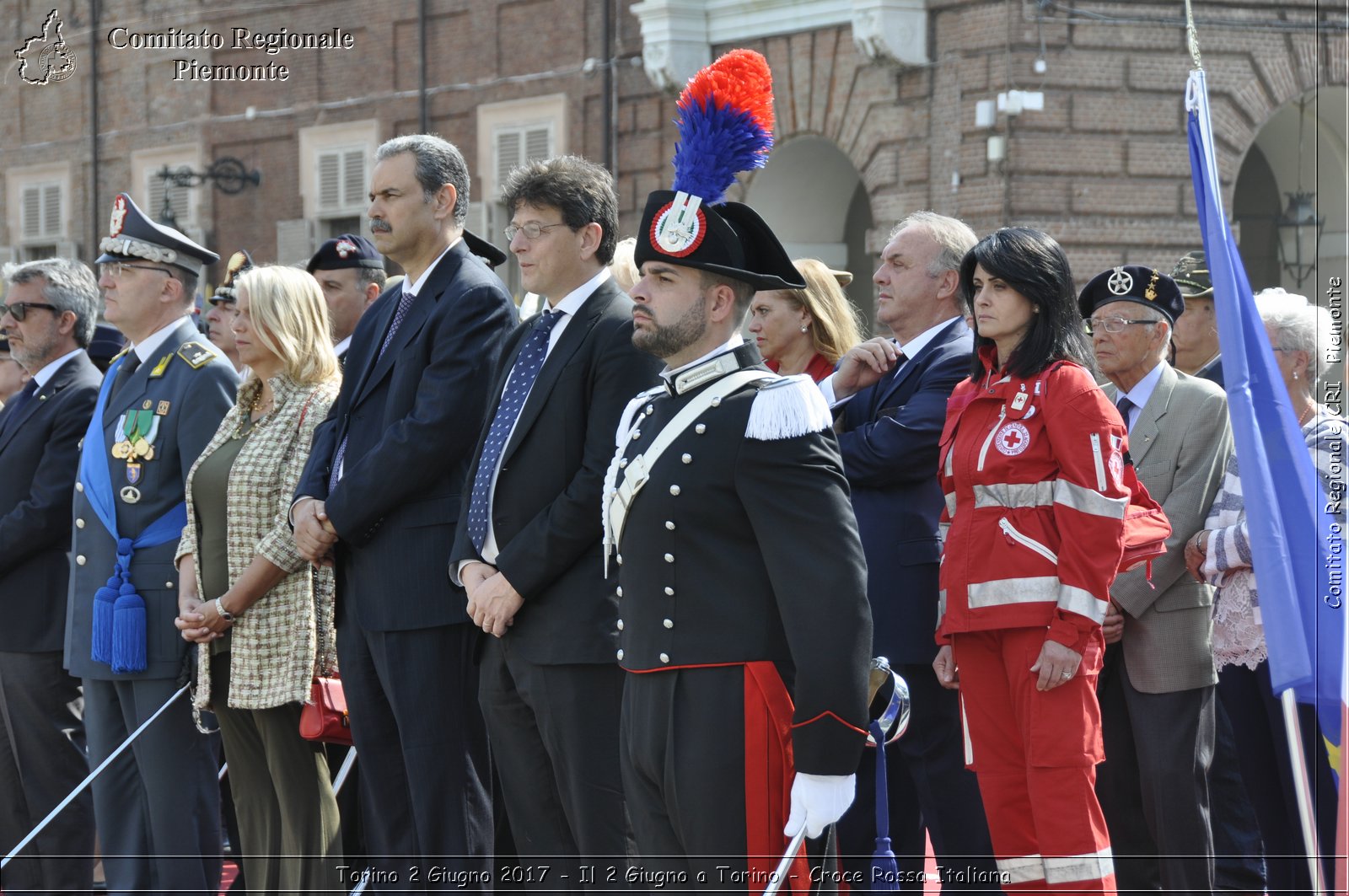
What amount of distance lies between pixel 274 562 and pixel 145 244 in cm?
140

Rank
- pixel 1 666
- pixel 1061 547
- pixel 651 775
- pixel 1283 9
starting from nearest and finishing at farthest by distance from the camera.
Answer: pixel 651 775 → pixel 1061 547 → pixel 1 666 → pixel 1283 9

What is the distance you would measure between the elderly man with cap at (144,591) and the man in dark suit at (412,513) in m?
0.72

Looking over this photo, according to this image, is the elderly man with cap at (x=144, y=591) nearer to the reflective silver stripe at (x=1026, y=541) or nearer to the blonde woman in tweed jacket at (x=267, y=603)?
the blonde woman in tweed jacket at (x=267, y=603)

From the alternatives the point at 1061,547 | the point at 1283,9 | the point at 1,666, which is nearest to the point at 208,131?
the point at 1283,9

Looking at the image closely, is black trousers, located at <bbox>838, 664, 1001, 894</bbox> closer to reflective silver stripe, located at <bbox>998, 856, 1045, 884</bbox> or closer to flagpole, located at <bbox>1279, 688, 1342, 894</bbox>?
reflective silver stripe, located at <bbox>998, 856, 1045, 884</bbox>

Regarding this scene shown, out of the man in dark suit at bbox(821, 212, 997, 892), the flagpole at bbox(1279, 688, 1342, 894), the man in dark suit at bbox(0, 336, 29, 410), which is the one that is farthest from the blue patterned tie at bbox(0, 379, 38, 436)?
the flagpole at bbox(1279, 688, 1342, 894)

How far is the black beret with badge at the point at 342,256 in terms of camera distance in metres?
6.94

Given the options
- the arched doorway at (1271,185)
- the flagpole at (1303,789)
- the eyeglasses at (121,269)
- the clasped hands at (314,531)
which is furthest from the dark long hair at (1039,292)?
the arched doorway at (1271,185)

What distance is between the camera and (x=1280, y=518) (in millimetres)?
3406

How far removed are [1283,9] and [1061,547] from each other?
43.4 feet

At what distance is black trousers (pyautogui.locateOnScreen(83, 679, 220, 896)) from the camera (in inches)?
210

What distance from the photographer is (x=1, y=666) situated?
20.2 feet

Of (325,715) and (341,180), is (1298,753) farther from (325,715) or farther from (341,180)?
(341,180)

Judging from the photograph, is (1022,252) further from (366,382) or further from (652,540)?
(366,382)
